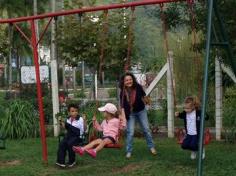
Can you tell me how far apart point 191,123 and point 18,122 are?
563cm

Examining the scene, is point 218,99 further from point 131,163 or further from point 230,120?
point 131,163

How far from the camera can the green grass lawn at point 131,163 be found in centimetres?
862

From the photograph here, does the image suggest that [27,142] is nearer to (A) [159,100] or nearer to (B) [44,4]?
(A) [159,100]

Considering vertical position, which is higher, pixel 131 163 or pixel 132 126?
pixel 132 126

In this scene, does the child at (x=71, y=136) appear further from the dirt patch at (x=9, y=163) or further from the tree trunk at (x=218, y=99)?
the tree trunk at (x=218, y=99)

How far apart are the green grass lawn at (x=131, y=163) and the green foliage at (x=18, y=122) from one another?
5.45 feet

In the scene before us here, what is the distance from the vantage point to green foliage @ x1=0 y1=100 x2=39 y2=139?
43.7 feet

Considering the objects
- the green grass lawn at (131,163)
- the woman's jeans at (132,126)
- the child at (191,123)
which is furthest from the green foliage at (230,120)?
the child at (191,123)

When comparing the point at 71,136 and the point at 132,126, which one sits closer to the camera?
the point at 71,136

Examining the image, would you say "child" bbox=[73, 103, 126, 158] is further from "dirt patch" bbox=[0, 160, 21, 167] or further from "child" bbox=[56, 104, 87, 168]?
"dirt patch" bbox=[0, 160, 21, 167]

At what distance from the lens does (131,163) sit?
933cm

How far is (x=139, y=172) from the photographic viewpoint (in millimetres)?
8539

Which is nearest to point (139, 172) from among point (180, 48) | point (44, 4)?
point (180, 48)

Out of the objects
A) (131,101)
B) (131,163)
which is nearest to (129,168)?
(131,163)
